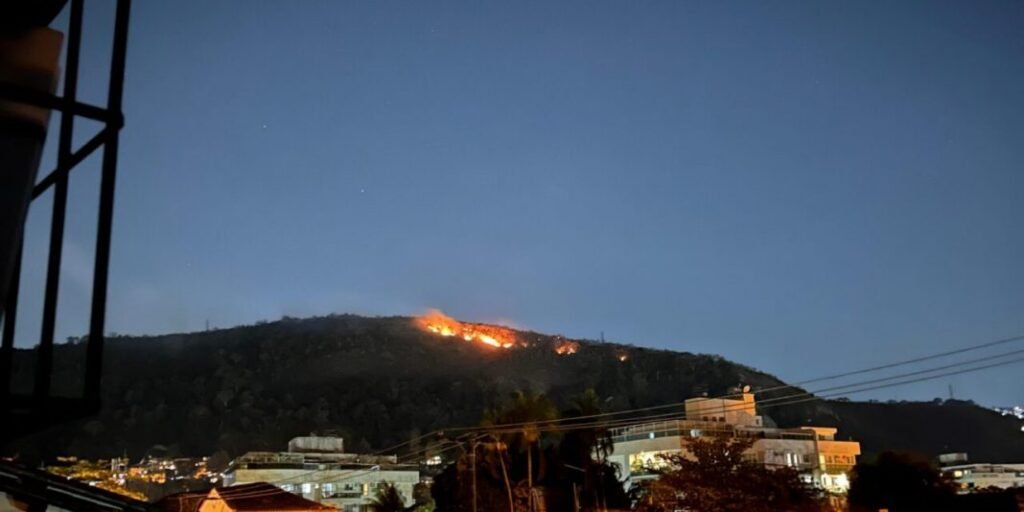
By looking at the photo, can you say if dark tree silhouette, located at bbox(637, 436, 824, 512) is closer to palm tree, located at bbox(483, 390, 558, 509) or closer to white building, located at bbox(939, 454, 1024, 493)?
palm tree, located at bbox(483, 390, 558, 509)

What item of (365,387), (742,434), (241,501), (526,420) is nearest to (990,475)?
(742,434)

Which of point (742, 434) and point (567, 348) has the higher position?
point (567, 348)

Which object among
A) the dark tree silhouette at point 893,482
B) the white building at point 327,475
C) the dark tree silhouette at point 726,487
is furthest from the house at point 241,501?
the white building at point 327,475

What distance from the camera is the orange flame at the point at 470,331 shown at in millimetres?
184500

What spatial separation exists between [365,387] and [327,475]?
247ft

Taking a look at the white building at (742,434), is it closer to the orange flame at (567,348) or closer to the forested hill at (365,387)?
the forested hill at (365,387)

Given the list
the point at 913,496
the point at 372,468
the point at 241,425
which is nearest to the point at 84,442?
the point at 241,425

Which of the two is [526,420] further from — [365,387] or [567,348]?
[567,348]

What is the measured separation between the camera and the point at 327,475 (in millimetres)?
67688

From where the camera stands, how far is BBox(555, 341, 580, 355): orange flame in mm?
177137

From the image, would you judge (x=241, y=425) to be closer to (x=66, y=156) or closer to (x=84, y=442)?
(x=84, y=442)

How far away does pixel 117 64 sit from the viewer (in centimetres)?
414

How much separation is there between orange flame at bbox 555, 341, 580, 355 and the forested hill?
92 cm

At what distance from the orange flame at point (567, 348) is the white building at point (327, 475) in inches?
4131
